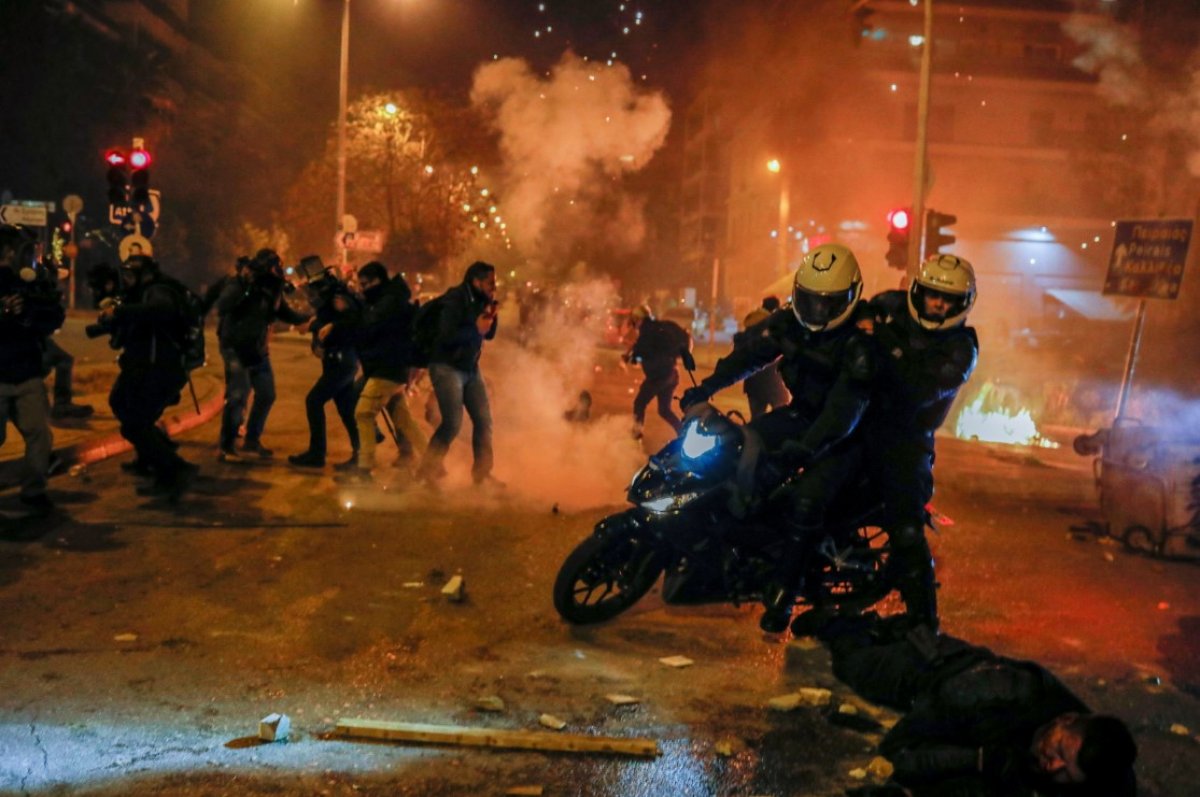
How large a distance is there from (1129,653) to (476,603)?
11.2 ft

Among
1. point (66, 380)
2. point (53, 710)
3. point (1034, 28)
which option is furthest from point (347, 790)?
point (1034, 28)

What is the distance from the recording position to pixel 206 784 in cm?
385

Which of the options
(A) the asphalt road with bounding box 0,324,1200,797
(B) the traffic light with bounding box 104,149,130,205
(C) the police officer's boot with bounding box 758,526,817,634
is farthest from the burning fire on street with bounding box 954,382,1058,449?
(C) the police officer's boot with bounding box 758,526,817,634

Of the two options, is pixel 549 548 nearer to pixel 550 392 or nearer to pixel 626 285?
pixel 550 392

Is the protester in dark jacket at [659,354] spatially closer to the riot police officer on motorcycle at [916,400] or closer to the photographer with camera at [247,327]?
the photographer with camera at [247,327]

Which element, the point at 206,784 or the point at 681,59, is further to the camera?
the point at 681,59

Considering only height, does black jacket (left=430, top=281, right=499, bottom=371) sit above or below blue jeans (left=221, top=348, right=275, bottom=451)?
above

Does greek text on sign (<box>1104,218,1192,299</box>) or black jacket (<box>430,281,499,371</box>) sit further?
greek text on sign (<box>1104,218,1192,299</box>)

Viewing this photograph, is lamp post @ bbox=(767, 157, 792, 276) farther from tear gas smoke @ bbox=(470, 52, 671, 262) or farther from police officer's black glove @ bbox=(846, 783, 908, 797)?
police officer's black glove @ bbox=(846, 783, 908, 797)

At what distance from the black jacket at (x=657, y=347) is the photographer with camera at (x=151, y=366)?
5050 millimetres

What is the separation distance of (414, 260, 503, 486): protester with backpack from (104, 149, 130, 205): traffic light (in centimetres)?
827

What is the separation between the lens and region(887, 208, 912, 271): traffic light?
54.0ft

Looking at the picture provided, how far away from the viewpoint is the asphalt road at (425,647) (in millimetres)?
4145

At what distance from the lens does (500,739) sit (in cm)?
429
